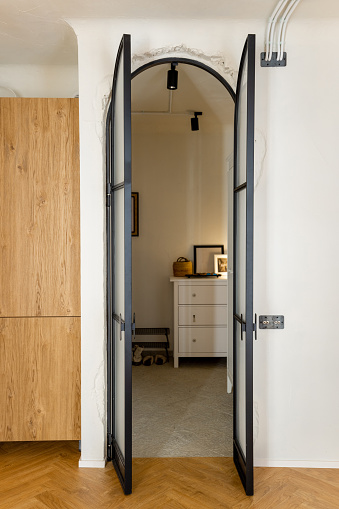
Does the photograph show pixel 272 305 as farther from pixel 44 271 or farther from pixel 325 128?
pixel 44 271

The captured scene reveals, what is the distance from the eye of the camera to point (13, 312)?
297 cm

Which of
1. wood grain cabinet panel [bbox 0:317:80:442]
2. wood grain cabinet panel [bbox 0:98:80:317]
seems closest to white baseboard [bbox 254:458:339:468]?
wood grain cabinet panel [bbox 0:317:80:442]

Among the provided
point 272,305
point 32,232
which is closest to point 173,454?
point 272,305

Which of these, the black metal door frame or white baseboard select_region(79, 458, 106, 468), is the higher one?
the black metal door frame

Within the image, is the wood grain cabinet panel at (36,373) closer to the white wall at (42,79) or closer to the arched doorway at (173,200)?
the white wall at (42,79)

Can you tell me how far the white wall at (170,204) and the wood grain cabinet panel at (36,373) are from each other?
2737mm

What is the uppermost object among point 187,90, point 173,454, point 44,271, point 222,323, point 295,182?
point 187,90

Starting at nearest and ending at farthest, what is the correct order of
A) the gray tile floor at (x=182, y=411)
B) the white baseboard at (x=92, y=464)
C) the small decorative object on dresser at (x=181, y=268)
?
the white baseboard at (x=92, y=464) < the gray tile floor at (x=182, y=411) < the small decorative object on dresser at (x=181, y=268)

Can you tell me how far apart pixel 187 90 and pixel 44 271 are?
220 centimetres

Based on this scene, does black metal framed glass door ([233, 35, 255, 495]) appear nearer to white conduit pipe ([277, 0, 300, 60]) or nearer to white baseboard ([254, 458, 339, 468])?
white baseboard ([254, 458, 339, 468])

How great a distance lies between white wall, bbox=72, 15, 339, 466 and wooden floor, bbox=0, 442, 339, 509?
16 cm

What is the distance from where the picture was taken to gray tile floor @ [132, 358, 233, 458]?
316 cm

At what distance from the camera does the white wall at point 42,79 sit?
11.6 ft

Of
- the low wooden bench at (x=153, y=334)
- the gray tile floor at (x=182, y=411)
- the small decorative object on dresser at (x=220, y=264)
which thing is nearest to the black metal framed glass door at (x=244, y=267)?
the gray tile floor at (x=182, y=411)
